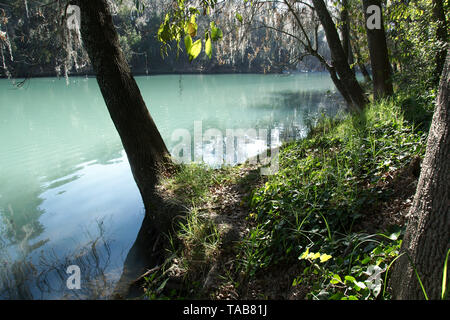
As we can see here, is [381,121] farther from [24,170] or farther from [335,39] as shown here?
[24,170]

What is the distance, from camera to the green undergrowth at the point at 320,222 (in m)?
2.13

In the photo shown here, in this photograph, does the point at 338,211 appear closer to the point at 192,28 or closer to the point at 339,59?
the point at 192,28

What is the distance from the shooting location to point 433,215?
60.4 inches

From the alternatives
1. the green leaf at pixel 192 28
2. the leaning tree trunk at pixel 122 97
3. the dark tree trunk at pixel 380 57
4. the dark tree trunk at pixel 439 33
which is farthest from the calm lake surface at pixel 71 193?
the dark tree trunk at pixel 439 33

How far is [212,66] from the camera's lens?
44.1 metres

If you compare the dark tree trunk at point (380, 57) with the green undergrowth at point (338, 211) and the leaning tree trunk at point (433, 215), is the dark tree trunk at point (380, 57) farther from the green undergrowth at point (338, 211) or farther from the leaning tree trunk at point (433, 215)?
the leaning tree trunk at point (433, 215)

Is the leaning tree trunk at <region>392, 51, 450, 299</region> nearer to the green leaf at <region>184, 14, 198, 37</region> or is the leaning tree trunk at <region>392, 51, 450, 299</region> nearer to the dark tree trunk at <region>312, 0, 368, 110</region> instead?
the green leaf at <region>184, 14, 198, 37</region>

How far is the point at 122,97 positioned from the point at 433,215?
12.2 feet

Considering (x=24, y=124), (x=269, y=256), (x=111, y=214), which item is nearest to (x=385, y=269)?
(x=269, y=256)

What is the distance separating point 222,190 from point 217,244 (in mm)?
1269

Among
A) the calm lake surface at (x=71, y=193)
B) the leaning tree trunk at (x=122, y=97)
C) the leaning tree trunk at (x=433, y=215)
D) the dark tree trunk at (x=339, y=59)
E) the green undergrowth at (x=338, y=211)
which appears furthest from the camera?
the dark tree trunk at (x=339, y=59)

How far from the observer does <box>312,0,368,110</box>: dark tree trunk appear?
6289 mm

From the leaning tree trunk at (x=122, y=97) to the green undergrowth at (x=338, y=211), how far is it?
167cm

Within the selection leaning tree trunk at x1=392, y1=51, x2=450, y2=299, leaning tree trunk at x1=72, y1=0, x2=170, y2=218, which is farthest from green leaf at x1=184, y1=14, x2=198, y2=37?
leaning tree trunk at x1=72, y1=0, x2=170, y2=218
